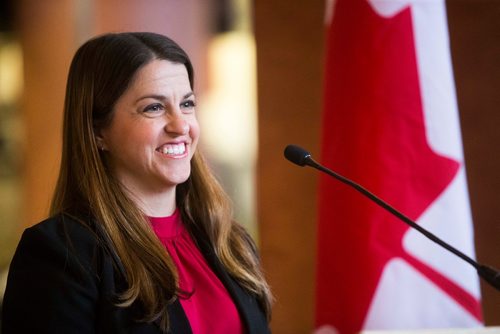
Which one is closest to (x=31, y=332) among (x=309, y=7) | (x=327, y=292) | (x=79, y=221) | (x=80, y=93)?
(x=79, y=221)

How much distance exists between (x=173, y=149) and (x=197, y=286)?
318mm

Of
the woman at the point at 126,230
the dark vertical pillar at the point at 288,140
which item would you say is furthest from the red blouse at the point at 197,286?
the dark vertical pillar at the point at 288,140

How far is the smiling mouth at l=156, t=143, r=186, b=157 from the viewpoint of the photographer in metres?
1.46

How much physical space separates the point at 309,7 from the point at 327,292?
3.30ft

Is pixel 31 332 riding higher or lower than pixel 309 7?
lower

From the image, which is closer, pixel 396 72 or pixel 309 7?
pixel 396 72

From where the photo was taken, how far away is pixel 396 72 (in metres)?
1.80

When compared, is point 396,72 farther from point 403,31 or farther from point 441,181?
point 441,181

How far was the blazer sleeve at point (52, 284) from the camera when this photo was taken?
1.24m

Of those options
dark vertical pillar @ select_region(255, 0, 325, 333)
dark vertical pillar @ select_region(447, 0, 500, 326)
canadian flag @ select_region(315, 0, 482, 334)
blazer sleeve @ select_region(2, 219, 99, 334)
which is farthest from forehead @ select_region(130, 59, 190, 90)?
dark vertical pillar @ select_region(447, 0, 500, 326)

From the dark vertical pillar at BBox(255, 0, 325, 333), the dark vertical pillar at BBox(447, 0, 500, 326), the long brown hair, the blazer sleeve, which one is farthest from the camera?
the dark vertical pillar at BBox(255, 0, 325, 333)

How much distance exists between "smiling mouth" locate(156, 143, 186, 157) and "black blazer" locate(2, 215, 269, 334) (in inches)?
9.2

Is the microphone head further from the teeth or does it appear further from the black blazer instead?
the black blazer

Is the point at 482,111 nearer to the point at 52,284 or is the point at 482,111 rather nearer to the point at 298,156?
the point at 298,156
